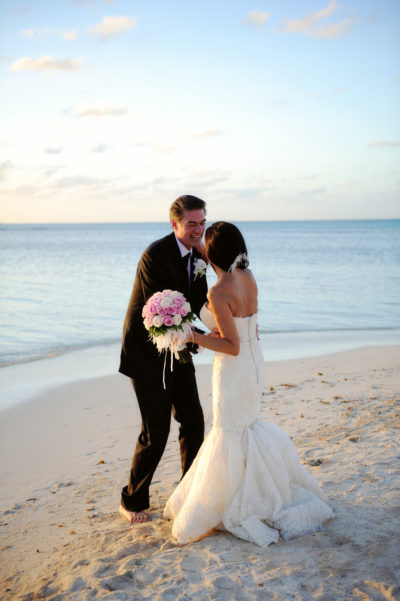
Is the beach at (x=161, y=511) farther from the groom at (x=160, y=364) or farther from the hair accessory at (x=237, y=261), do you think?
the hair accessory at (x=237, y=261)

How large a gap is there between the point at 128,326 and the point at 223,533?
5.36ft

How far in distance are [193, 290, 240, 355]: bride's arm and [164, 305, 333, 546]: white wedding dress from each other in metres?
0.14

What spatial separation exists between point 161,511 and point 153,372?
3.93 ft

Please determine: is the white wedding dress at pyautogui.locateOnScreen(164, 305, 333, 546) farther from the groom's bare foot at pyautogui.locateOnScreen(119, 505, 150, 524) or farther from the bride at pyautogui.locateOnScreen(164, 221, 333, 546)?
the groom's bare foot at pyautogui.locateOnScreen(119, 505, 150, 524)

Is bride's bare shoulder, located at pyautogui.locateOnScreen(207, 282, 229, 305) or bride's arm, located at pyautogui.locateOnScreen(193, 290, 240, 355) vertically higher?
bride's bare shoulder, located at pyautogui.locateOnScreen(207, 282, 229, 305)

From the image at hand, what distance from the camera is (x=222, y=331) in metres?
3.78

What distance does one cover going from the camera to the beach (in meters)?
3.28

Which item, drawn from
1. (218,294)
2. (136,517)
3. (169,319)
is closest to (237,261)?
(218,294)

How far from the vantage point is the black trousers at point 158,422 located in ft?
13.8

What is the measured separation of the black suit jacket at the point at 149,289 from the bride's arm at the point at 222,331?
500mm

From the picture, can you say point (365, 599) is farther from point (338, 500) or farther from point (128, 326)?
point (128, 326)

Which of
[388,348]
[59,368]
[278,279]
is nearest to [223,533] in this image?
[59,368]

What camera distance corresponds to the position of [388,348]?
1159cm

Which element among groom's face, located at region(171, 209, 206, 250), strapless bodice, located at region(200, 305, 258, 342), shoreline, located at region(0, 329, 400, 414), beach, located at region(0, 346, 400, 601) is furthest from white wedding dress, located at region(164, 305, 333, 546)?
shoreline, located at region(0, 329, 400, 414)
